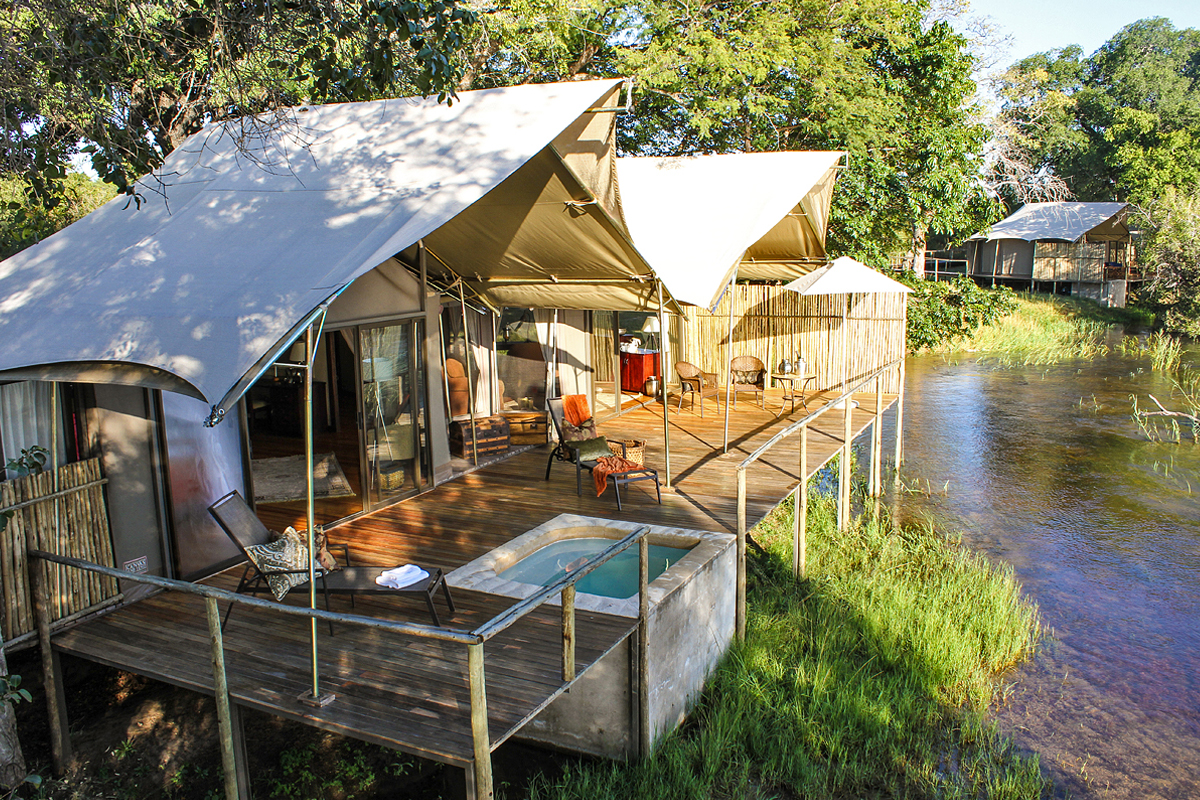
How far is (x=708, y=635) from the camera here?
6.18 metres

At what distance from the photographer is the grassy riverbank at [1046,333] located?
23.8 m

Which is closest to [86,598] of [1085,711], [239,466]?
[239,466]

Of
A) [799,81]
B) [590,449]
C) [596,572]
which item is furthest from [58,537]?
[799,81]

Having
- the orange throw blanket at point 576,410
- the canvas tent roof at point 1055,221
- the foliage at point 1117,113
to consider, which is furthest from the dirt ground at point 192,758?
the canvas tent roof at point 1055,221

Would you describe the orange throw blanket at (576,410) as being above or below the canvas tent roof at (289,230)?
below

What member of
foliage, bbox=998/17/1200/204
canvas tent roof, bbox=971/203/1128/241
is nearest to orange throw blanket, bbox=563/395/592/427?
foliage, bbox=998/17/1200/204

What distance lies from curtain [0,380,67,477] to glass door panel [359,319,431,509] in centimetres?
240

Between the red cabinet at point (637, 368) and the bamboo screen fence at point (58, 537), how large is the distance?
8981 mm

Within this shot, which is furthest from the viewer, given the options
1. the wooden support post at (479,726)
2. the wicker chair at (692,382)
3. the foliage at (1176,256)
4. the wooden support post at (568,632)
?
the foliage at (1176,256)

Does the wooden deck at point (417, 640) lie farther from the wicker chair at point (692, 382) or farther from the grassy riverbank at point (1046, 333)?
the grassy riverbank at point (1046, 333)

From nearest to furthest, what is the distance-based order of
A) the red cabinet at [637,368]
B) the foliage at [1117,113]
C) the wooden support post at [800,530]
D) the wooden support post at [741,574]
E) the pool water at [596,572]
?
the pool water at [596,572] → the wooden support post at [741,574] → the wooden support post at [800,530] → the red cabinet at [637,368] → the foliage at [1117,113]

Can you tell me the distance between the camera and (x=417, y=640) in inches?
203

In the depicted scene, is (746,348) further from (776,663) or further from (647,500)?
(776,663)

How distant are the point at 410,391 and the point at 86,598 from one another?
3.27 metres
